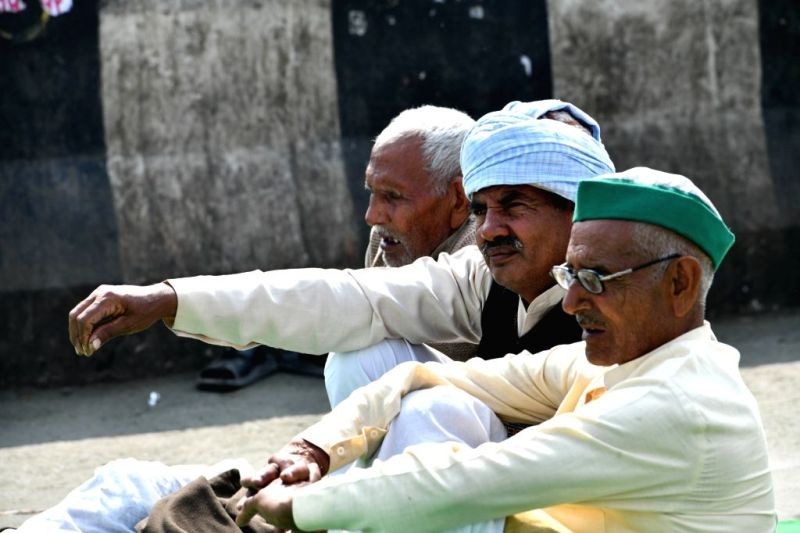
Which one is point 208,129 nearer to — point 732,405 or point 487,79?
point 487,79

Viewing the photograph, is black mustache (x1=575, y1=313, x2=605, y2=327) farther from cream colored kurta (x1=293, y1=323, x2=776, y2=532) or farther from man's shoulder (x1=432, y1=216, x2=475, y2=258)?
man's shoulder (x1=432, y1=216, x2=475, y2=258)

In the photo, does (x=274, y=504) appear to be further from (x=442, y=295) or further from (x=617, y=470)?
(x=442, y=295)

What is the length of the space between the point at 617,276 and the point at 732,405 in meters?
0.35

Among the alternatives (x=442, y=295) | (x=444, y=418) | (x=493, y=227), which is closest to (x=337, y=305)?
(x=442, y=295)

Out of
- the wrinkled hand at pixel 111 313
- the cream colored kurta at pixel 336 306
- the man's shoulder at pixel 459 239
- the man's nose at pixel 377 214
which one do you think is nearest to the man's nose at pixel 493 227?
the cream colored kurta at pixel 336 306

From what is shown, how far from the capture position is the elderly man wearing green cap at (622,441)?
265 cm

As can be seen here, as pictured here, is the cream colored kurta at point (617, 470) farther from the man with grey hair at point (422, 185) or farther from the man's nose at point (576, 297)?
the man with grey hair at point (422, 185)

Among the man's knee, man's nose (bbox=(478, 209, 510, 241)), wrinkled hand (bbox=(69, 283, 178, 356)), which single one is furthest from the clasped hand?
man's nose (bbox=(478, 209, 510, 241))

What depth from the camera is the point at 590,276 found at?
9.27 feet

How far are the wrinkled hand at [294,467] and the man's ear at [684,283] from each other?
0.88m

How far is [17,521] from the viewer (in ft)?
16.1

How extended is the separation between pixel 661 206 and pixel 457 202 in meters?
1.61

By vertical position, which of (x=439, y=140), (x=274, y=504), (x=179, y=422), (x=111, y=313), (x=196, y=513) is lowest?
(x=179, y=422)

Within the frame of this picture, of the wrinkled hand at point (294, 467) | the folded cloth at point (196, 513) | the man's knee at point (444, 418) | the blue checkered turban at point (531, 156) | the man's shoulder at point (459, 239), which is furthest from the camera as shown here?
the man's shoulder at point (459, 239)
